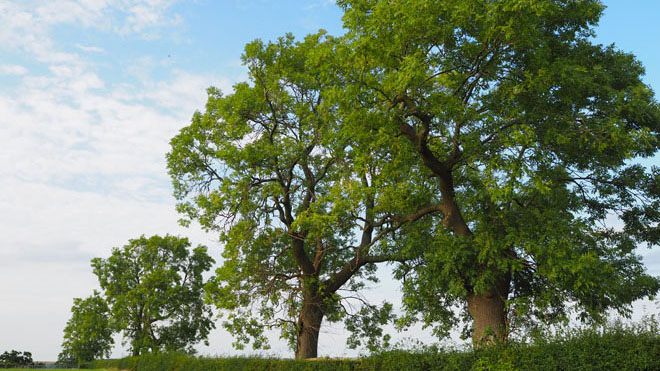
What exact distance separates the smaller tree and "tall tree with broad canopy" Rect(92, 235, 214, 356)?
112 cm

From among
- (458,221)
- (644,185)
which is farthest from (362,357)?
(644,185)

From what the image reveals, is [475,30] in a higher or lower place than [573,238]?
higher

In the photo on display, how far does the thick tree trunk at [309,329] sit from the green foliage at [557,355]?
20.7ft

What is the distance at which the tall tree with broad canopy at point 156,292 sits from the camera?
39750mm

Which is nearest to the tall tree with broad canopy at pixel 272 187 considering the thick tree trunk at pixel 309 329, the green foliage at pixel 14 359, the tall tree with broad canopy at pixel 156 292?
the thick tree trunk at pixel 309 329

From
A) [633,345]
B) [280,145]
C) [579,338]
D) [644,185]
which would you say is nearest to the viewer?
[633,345]

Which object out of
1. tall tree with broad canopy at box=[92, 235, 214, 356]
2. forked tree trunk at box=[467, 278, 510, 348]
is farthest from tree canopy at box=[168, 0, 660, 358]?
tall tree with broad canopy at box=[92, 235, 214, 356]

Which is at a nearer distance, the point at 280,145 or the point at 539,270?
the point at 539,270

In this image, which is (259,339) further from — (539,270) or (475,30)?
(475,30)

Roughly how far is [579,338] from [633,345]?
99cm

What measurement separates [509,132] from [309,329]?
1184 centimetres

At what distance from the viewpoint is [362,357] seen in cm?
1478

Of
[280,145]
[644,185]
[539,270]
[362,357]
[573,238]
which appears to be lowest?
[362,357]

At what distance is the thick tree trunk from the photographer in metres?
21.2
